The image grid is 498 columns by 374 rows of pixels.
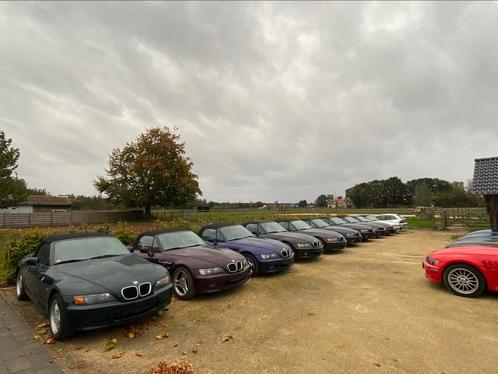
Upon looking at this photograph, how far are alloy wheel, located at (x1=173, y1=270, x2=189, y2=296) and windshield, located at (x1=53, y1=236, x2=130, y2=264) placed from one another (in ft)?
3.54

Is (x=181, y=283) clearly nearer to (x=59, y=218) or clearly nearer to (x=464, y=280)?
(x=464, y=280)


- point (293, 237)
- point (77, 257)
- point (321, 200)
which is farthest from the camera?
point (321, 200)

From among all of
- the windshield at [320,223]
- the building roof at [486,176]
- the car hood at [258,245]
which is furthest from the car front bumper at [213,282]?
the building roof at [486,176]

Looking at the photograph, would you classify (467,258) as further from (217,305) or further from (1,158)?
(1,158)

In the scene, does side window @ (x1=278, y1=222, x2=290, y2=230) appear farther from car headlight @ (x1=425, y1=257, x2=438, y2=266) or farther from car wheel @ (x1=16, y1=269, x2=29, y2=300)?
car wheel @ (x1=16, y1=269, x2=29, y2=300)

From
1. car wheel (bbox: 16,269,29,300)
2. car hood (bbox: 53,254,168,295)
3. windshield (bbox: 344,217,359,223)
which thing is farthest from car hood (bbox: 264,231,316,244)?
windshield (bbox: 344,217,359,223)

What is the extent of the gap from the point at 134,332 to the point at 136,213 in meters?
33.7

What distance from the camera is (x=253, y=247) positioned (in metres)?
7.36

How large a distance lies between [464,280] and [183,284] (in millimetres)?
5436

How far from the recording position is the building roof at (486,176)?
40.7 feet

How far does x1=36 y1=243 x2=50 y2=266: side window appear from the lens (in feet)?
15.7

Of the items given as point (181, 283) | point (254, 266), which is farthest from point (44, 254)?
point (254, 266)

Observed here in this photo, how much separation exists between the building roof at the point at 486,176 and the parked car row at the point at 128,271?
34.4 ft

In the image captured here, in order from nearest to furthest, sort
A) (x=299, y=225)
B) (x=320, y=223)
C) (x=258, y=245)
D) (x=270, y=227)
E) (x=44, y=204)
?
(x=258, y=245)
(x=270, y=227)
(x=299, y=225)
(x=320, y=223)
(x=44, y=204)
